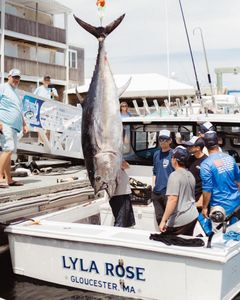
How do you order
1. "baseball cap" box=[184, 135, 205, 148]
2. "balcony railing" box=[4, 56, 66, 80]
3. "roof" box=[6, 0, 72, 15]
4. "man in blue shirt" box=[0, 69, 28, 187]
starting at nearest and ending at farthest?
"baseball cap" box=[184, 135, 205, 148]
"man in blue shirt" box=[0, 69, 28, 187]
"balcony railing" box=[4, 56, 66, 80]
"roof" box=[6, 0, 72, 15]

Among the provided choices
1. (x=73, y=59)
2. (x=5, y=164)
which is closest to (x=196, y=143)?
(x=5, y=164)

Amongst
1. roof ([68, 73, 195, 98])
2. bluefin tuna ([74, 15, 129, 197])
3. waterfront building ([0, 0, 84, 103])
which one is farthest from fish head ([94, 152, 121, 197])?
waterfront building ([0, 0, 84, 103])

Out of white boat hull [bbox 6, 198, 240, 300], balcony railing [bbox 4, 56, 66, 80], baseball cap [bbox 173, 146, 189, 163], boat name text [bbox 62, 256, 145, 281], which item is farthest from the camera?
balcony railing [bbox 4, 56, 66, 80]

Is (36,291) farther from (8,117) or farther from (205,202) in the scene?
(8,117)

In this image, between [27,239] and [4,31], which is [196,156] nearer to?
[27,239]

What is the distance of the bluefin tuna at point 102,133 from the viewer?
4.33 meters

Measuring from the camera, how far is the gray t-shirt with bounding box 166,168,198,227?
4.67 meters

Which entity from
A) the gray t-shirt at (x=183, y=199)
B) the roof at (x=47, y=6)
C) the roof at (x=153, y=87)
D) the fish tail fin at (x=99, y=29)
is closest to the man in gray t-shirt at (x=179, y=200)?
the gray t-shirt at (x=183, y=199)

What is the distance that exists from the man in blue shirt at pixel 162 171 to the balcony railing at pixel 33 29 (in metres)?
24.5

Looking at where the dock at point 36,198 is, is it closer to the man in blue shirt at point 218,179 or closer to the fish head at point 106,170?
the fish head at point 106,170

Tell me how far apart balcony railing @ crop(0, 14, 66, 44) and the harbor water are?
967 inches

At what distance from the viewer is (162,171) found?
5449 millimetres

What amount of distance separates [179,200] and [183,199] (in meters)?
0.05

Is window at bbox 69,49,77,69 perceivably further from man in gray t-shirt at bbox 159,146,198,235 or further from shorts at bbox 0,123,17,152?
man in gray t-shirt at bbox 159,146,198,235
